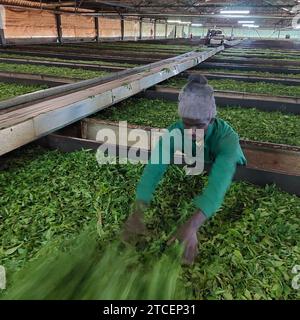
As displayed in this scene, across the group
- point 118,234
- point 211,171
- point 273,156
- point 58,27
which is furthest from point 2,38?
point 211,171

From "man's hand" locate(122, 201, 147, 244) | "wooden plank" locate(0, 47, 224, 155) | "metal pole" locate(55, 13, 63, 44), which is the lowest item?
"man's hand" locate(122, 201, 147, 244)

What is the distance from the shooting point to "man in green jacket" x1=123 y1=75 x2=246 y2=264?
1.82m

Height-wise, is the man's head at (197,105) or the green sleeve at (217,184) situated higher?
the man's head at (197,105)

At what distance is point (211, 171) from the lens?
1931 mm

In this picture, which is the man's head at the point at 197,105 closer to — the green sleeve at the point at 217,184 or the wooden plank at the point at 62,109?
the green sleeve at the point at 217,184

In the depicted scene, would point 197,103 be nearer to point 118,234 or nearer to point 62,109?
point 118,234

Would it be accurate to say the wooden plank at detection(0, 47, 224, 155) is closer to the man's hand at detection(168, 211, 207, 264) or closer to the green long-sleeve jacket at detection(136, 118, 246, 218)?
the green long-sleeve jacket at detection(136, 118, 246, 218)

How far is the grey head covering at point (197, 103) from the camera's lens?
1819 mm

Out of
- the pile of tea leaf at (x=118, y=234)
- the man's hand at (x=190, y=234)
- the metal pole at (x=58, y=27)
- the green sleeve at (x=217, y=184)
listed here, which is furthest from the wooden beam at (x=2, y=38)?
the man's hand at (x=190, y=234)

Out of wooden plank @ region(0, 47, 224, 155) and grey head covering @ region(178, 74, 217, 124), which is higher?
grey head covering @ region(178, 74, 217, 124)

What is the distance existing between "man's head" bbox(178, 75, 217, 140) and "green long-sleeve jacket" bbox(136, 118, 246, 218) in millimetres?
175

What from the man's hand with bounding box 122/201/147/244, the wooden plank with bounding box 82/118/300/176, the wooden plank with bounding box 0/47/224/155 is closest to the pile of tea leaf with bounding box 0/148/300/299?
the man's hand with bounding box 122/201/147/244

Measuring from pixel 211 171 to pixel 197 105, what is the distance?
440 millimetres

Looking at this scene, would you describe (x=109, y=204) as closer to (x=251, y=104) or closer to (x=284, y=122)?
(x=284, y=122)
